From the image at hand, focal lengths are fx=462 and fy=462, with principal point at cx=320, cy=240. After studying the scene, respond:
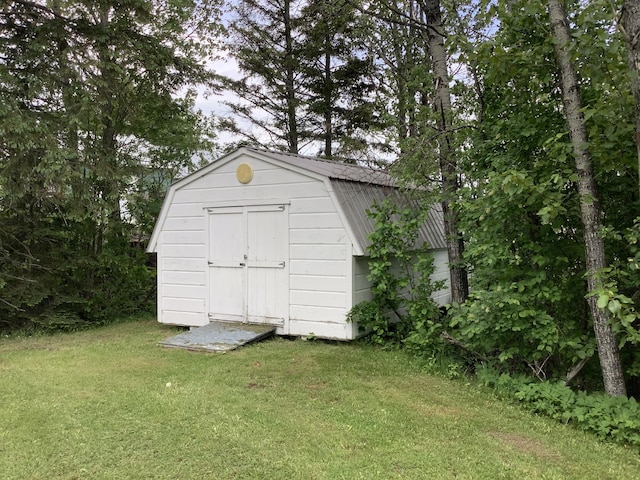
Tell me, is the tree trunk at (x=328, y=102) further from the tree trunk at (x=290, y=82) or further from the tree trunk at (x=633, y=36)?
the tree trunk at (x=633, y=36)

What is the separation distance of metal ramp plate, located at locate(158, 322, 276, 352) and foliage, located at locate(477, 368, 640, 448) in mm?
3156

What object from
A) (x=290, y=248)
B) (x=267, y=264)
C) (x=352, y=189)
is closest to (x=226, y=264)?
(x=267, y=264)

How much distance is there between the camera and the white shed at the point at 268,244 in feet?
20.6

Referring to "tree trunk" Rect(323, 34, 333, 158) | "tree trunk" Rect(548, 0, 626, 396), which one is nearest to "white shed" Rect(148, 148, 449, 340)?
"tree trunk" Rect(548, 0, 626, 396)

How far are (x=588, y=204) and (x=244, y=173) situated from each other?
465 cm

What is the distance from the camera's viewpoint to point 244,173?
691 centimetres

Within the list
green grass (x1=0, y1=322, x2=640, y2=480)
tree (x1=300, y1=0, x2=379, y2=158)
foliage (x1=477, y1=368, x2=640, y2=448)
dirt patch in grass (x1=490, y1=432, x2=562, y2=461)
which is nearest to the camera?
green grass (x1=0, y1=322, x2=640, y2=480)

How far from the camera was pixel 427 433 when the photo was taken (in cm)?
347

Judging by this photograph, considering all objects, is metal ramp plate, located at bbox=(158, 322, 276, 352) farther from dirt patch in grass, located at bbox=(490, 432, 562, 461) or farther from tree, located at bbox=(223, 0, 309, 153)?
tree, located at bbox=(223, 0, 309, 153)

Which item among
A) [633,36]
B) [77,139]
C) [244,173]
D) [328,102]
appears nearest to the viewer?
[633,36]

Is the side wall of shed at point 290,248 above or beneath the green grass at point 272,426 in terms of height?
above

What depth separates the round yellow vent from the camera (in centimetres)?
687

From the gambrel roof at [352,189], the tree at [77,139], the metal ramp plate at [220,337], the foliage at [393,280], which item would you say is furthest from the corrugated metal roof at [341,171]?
the tree at [77,139]

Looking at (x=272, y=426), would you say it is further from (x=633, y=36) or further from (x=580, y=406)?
(x=633, y=36)
